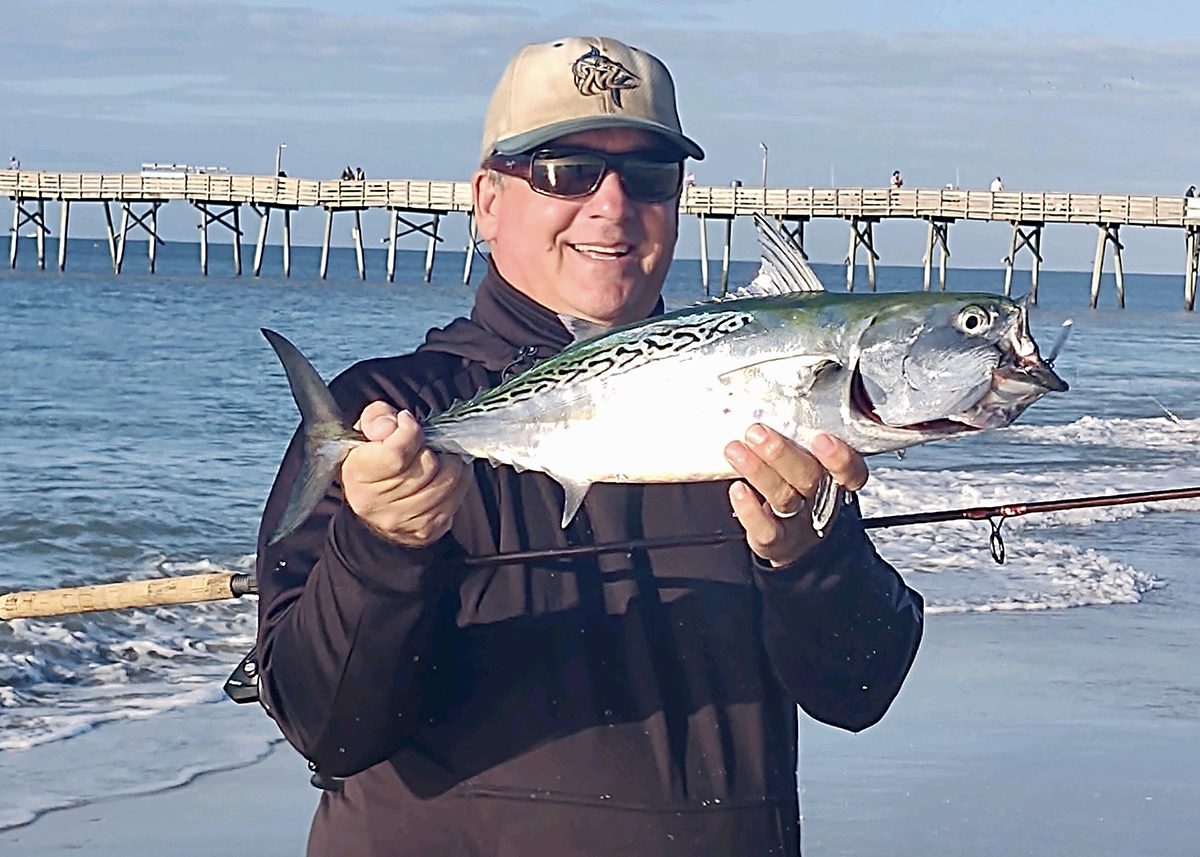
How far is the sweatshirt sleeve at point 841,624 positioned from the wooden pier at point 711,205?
143 ft

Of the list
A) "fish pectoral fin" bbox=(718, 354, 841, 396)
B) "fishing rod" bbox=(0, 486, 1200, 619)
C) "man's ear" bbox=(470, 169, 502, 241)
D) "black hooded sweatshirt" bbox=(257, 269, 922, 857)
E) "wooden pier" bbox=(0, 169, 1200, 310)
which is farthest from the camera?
"wooden pier" bbox=(0, 169, 1200, 310)

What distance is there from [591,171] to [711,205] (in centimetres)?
5062

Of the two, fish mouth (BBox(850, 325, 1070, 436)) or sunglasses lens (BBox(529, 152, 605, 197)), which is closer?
fish mouth (BBox(850, 325, 1070, 436))

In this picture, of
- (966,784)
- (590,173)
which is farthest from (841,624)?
(966,784)

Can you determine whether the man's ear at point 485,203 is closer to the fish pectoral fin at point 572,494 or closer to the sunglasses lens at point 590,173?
the sunglasses lens at point 590,173

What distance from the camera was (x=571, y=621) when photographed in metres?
3.39

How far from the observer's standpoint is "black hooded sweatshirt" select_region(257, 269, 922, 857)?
3.29 m

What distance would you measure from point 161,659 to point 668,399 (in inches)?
293

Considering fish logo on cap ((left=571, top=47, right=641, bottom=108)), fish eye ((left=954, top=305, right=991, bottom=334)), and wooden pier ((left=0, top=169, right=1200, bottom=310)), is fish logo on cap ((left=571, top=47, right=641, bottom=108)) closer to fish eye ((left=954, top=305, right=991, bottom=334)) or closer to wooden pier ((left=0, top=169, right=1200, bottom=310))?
fish eye ((left=954, top=305, right=991, bottom=334))

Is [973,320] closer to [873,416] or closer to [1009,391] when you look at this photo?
[1009,391]

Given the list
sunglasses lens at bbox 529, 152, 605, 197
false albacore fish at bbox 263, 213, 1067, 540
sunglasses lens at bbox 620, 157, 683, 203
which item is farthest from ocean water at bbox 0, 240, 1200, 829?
false albacore fish at bbox 263, 213, 1067, 540

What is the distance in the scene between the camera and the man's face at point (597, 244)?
3.55 meters

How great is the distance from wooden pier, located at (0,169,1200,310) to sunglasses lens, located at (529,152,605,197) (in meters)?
43.6

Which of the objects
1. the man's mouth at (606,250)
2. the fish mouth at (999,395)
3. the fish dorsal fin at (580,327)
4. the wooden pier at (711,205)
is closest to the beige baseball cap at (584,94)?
the man's mouth at (606,250)
